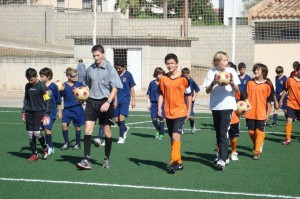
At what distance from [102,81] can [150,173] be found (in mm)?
1657

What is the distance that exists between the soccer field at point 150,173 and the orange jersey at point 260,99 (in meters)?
0.78

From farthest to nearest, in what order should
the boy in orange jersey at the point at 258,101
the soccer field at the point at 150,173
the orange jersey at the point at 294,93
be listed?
the orange jersey at the point at 294,93
the boy in orange jersey at the point at 258,101
the soccer field at the point at 150,173

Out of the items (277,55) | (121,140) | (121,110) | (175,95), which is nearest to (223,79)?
(175,95)

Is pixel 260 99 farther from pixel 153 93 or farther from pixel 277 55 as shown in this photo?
pixel 277 55

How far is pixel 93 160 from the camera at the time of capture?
11141 millimetres

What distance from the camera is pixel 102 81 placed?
33.5 ft

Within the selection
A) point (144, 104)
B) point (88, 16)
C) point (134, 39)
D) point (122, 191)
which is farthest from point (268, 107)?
point (88, 16)

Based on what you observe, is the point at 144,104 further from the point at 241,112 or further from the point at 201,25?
the point at 241,112

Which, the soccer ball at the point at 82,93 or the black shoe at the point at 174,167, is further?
the soccer ball at the point at 82,93

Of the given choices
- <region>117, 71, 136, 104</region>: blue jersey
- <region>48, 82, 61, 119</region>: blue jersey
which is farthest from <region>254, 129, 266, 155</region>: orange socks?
<region>48, 82, 61, 119</region>: blue jersey

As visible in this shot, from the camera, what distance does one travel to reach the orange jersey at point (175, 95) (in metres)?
10.1

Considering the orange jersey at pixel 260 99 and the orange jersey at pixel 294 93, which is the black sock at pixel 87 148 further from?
the orange jersey at pixel 294 93

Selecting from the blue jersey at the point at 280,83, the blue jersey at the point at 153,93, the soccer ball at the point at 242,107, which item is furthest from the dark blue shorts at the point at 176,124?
the blue jersey at the point at 280,83

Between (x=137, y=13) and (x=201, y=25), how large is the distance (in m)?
4.54
